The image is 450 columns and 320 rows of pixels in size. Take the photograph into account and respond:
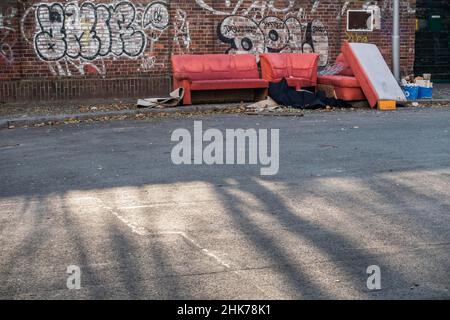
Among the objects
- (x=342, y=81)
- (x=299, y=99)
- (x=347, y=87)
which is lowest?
(x=299, y=99)

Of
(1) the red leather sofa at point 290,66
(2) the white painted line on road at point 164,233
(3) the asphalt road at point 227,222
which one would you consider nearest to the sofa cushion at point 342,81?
(1) the red leather sofa at point 290,66

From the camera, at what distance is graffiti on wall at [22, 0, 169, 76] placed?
16844 mm

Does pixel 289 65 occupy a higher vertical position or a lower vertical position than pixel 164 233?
higher

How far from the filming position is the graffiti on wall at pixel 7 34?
1638cm

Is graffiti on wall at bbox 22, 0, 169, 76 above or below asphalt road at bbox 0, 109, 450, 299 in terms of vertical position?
above

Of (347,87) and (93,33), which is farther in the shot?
(93,33)

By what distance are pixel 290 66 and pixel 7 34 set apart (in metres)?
6.18

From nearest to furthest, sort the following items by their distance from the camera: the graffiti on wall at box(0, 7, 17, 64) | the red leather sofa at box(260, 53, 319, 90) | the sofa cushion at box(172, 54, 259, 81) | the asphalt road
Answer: the asphalt road → the graffiti on wall at box(0, 7, 17, 64) → the sofa cushion at box(172, 54, 259, 81) → the red leather sofa at box(260, 53, 319, 90)

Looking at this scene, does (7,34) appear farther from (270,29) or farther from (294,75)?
(294,75)

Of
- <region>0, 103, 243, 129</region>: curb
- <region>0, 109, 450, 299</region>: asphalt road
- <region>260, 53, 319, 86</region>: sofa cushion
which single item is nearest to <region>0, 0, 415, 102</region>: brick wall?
<region>260, 53, 319, 86</region>: sofa cushion

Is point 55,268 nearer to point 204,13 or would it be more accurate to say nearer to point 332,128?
point 332,128

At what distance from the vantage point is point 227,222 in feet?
20.8

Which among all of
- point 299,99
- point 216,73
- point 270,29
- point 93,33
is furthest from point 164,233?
point 270,29

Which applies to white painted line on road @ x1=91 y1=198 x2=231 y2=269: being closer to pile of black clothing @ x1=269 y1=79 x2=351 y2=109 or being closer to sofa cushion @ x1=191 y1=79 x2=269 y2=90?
sofa cushion @ x1=191 y1=79 x2=269 y2=90
